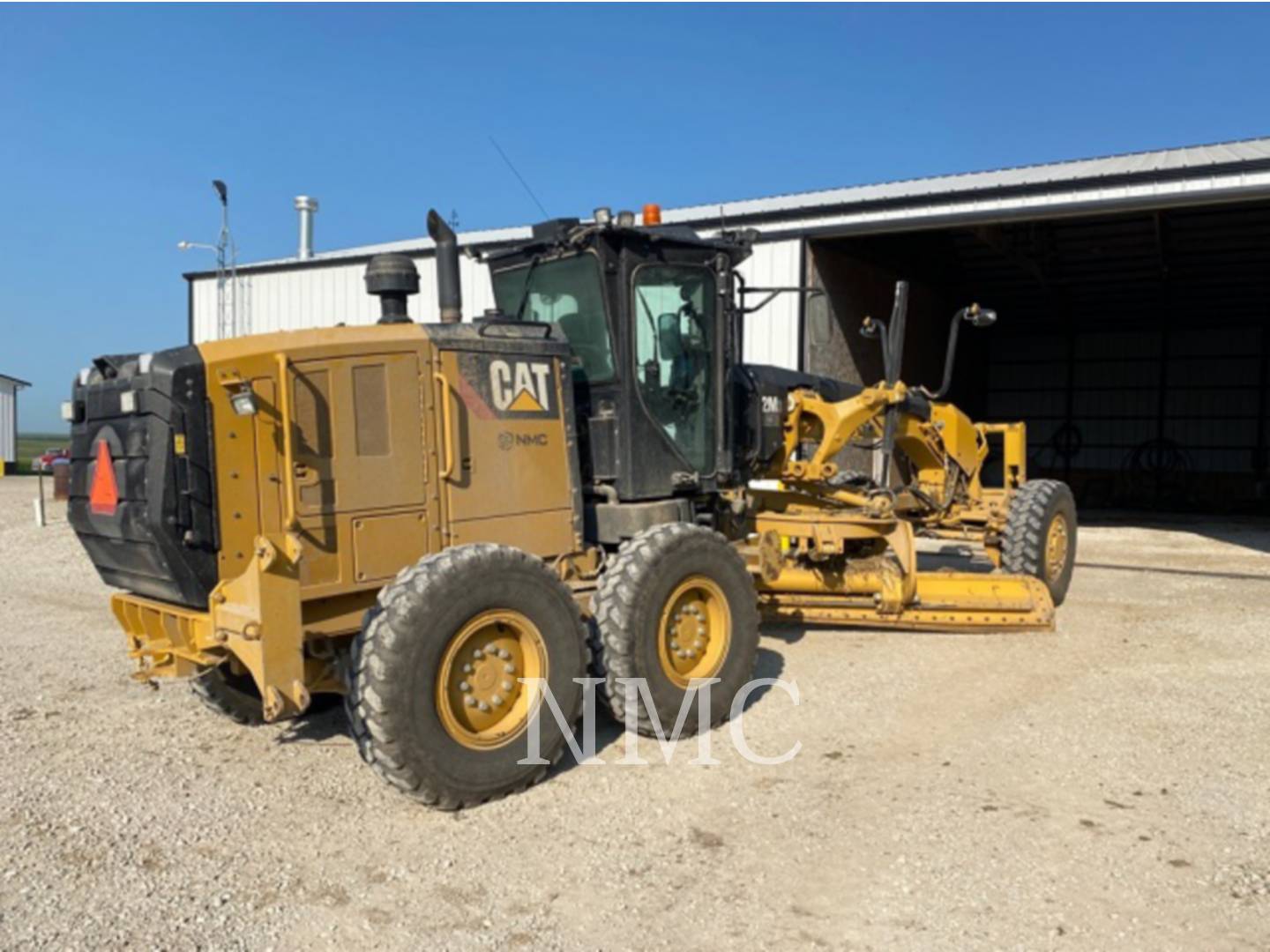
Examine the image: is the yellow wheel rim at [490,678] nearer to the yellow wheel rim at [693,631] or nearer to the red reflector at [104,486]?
the yellow wheel rim at [693,631]

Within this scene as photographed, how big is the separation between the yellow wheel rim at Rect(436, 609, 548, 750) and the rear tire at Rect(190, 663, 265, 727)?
1561 mm

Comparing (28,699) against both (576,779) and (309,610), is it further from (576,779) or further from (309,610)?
(576,779)

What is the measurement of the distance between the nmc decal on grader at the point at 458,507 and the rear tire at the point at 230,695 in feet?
0.06

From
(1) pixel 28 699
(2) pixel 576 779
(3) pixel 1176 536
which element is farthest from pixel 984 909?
(3) pixel 1176 536

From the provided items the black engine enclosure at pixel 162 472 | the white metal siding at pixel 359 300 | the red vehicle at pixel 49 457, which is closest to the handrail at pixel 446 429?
the black engine enclosure at pixel 162 472

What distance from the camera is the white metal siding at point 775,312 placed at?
14.6 m

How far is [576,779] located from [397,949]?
64.3 inches

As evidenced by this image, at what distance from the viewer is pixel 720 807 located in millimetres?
4641

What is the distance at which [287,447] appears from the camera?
4.50 m

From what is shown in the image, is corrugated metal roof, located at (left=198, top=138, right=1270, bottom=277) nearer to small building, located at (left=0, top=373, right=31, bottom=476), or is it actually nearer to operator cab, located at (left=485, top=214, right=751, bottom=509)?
Answer: operator cab, located at (left=485, top=214, right=751, bottom=509)

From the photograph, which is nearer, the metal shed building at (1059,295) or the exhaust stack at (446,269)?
the exhaust stack at (446,269)

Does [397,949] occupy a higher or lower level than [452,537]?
lower

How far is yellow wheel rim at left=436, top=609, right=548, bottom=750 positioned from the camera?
4539 millimetres

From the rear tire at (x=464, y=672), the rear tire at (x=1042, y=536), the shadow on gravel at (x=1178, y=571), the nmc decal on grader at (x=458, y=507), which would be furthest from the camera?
the shadow on gravel at (x=1178, y=571)
